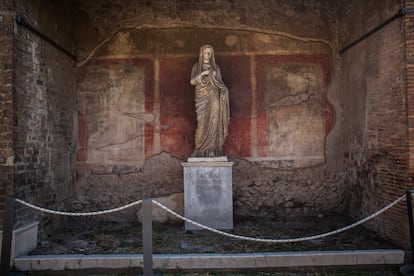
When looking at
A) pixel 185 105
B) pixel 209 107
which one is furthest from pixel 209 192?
pixel 185 105

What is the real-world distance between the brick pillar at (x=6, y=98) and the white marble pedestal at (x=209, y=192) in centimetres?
290

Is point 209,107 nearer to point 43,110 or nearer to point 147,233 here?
point 43,110

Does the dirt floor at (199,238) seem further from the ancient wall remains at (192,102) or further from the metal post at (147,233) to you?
the metal post at (147,233)

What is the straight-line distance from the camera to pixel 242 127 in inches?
287

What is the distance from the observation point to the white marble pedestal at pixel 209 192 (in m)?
6.27

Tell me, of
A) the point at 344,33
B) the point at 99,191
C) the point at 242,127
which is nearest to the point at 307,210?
the point at 242,127

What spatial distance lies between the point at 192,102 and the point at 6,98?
11.7ft

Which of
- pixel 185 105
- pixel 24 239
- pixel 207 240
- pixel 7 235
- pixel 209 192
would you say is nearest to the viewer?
pixel 7 235

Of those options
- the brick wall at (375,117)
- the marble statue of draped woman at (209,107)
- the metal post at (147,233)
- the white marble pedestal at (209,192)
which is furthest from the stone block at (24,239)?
the brick wall at (375,117)

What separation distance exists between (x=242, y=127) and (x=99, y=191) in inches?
137

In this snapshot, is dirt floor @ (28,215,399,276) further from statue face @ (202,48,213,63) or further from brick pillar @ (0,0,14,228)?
statue face @ (202,48,213,63)

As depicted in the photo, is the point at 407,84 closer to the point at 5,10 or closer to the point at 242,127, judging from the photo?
the point at 242,127

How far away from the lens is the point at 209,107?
6512 mm

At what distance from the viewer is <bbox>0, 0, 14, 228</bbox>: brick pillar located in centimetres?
486
